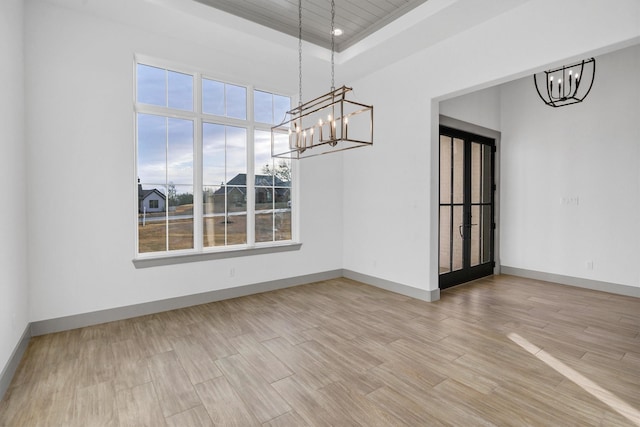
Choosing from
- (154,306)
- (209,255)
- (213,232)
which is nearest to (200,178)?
(213,232)

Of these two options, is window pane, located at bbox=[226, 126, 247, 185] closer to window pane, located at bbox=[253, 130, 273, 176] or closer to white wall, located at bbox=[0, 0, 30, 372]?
window pane, located at bbox=[253, 130, 273, 176]

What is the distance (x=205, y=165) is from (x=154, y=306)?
6.35 ft

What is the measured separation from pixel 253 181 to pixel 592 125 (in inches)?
209

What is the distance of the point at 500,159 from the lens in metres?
5.95

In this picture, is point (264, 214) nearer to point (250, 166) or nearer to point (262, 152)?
point (250, 166)

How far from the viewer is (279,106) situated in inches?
204

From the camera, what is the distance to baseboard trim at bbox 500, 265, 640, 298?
4551 mm

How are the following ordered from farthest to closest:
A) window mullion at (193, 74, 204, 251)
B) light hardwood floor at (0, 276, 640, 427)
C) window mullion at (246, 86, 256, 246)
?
window mullion at (246, 86, 256, 246) → window mullion at (193, 74, 204, 251) → light hardwood floor at (0, 276, 640, 427)

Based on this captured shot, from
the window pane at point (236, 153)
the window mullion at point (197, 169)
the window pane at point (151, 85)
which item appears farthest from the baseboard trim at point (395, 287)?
the window pane at point (151, 85)

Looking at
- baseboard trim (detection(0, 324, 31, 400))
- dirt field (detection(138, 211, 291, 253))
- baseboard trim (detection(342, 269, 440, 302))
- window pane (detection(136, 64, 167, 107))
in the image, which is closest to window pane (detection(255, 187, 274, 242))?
dirt field (detection(138, 211, 291, 253))

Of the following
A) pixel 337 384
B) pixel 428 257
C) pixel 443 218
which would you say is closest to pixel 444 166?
pixel 443 218

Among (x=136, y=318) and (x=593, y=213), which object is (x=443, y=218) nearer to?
(x=593, y=213)

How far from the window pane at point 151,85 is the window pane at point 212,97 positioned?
0.51 m

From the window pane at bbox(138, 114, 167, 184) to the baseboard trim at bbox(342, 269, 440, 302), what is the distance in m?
3.36
